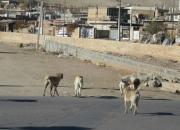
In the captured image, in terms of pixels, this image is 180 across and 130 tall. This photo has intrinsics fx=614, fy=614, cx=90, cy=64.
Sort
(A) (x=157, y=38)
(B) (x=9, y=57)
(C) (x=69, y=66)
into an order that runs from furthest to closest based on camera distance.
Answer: (A) (x=157, y=38)
(B) (x=9, y=57)
(C) (x=69, y=66)

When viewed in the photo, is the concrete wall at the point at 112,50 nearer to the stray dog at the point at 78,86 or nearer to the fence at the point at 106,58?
the fence at the point at 106,58

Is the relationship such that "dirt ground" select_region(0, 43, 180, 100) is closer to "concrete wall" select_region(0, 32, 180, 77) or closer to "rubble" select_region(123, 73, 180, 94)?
"rubble" select_region(123, 73, 180, 94)

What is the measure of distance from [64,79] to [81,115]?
47.9 feet

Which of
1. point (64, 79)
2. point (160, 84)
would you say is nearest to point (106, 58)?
point (64, 79)

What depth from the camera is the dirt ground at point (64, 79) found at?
26.6 meters

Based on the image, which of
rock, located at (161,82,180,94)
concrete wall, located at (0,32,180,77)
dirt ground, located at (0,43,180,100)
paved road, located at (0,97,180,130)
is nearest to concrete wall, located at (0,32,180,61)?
concrete wall, located at (0,32,180,77)

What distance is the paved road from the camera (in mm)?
16312

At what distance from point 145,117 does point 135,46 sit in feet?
134

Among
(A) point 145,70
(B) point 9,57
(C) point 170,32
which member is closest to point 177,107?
(A) point 145,70

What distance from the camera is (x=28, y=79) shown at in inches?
1277

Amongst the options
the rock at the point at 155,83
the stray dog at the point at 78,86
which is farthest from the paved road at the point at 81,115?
the rock at the point at 155,83

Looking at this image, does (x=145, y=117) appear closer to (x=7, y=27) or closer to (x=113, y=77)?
(x=113, y=77)

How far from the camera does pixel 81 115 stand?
18328mm

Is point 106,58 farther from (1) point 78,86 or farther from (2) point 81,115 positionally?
(2) point 81,115
